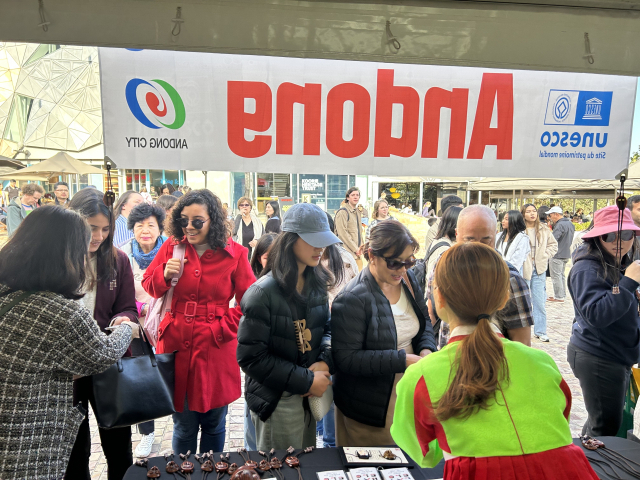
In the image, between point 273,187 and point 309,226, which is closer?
point 309,226

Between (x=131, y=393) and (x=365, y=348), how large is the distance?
47.7 inches

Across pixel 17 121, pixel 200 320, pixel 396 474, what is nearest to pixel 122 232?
pixel 200 320

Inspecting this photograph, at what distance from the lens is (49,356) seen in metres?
1.70

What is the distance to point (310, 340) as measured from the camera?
88.0 inches

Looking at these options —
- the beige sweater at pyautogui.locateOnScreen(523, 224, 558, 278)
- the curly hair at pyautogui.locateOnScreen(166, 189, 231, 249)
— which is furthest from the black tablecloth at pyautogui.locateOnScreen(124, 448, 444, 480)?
the beige sweater at pyautogui.locateOnScreen(523, 224, 558, 278)

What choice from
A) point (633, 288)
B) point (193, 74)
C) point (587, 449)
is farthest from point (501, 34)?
point (587, 449)

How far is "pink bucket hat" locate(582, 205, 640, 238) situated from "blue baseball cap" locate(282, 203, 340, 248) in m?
1.66

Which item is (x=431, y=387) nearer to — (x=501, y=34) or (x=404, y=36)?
(x=404, y=36)

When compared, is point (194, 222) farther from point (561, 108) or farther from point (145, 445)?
point (561, 108)

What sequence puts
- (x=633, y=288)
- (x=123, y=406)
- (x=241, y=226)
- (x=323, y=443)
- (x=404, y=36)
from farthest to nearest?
(x=241, y=226)
(x=323, y=443)
(x=633, y=288)
(x=123, y=406)
(x=404, y=36)

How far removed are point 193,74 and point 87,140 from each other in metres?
28.3

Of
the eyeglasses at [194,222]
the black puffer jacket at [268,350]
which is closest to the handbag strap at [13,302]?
the black puffer jacket at [268,350]

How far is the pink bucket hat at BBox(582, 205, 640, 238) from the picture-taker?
2.53 meters

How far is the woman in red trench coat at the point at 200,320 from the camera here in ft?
8.54
